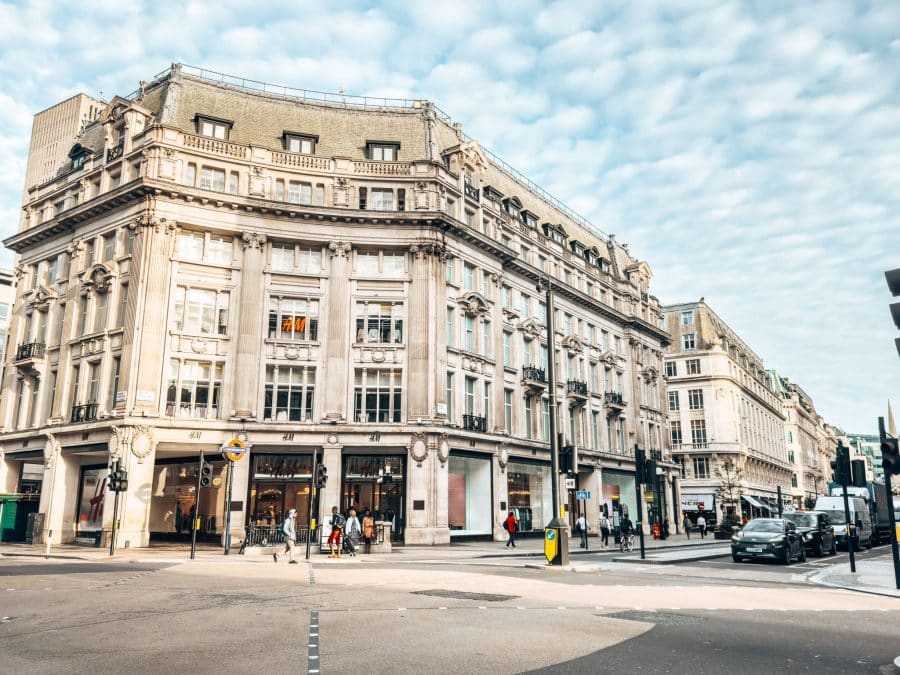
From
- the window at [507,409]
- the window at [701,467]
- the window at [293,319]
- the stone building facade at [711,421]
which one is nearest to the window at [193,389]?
the window at [293,319]

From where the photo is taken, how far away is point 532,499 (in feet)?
151

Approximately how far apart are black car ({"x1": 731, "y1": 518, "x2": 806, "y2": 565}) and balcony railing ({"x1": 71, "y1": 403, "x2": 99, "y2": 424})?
99.1 ft

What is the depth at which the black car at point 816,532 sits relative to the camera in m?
28.4

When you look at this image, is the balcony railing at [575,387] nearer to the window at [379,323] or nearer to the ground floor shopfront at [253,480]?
the ground floor shopfront at [253,480]

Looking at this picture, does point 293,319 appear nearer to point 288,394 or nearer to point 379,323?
point 288,394

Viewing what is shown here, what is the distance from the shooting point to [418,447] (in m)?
37.1

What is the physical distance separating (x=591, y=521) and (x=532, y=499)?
9127mm

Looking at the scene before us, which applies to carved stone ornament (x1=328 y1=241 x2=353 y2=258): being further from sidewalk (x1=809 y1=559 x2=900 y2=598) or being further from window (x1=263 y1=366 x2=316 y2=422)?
sidewalk (x1=809 y1=559 x2=900 y2=598)

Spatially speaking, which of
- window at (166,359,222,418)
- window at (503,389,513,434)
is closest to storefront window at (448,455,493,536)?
window at (503,389,513,434)

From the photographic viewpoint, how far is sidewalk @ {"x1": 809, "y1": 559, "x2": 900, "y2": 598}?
623 inches

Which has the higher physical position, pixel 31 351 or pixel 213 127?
pixel 213 127

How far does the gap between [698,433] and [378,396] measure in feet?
179

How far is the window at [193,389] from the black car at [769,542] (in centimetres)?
2482

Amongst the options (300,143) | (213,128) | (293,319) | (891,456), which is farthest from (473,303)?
(891,456)
